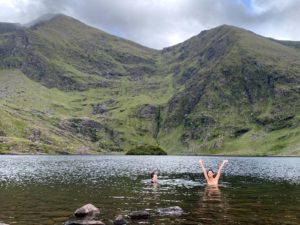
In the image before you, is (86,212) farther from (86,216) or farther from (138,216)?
(138,216)

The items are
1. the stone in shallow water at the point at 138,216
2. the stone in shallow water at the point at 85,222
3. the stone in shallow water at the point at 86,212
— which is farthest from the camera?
the stone in shallow water at the point at 86,212

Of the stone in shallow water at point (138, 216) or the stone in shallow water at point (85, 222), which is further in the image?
the stone in shallow water at point (138, 216)

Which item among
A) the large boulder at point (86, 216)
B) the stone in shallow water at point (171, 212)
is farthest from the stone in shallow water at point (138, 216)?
the large boulder at point (86, 216)

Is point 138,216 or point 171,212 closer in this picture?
point 138,216

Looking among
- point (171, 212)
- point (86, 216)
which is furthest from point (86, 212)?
point (171, 212)

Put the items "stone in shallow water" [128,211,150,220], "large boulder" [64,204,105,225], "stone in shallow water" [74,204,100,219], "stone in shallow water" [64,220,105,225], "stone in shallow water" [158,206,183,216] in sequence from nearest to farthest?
"stone in shallow water" [64,220,105,225] < "large boulder" [64,204,105,225] < "stone in shallow water" [128,211,150,220] < "stone in shallow water" [74,204,100,219] < "stone in shallow water" [158,206,183,216]

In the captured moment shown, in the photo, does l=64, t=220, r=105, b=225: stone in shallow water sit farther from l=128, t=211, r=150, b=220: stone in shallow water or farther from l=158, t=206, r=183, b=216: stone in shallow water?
l=158, t=206, r=183, b=216: stone in shallow water

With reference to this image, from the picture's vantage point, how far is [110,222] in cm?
4266

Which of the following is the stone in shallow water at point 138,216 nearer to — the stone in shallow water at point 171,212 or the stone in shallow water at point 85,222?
the stone in shallow water at point 171,212

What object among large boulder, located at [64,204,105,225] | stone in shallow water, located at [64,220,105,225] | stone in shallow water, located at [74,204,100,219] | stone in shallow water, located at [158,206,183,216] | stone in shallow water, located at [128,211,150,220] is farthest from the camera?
stone in shallow water, located at [158,206,183,216]

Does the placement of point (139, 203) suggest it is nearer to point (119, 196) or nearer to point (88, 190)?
point (119, 196)

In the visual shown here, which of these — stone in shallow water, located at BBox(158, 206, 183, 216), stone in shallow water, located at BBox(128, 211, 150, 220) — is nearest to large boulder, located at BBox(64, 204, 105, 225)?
stone in shallow water, located at BBox(128, 211, 150, 220)

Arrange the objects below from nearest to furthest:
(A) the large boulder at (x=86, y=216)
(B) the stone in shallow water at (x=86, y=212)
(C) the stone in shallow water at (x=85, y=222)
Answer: (C) the stone in shallow water at (x=85, y=222)
(A) the large boulder at (x=86, y=216)
(B) the stone in shallow water at (x=86, y=212)

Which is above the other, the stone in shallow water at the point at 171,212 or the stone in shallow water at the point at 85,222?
the stone in shallow water at the point at 171,212
